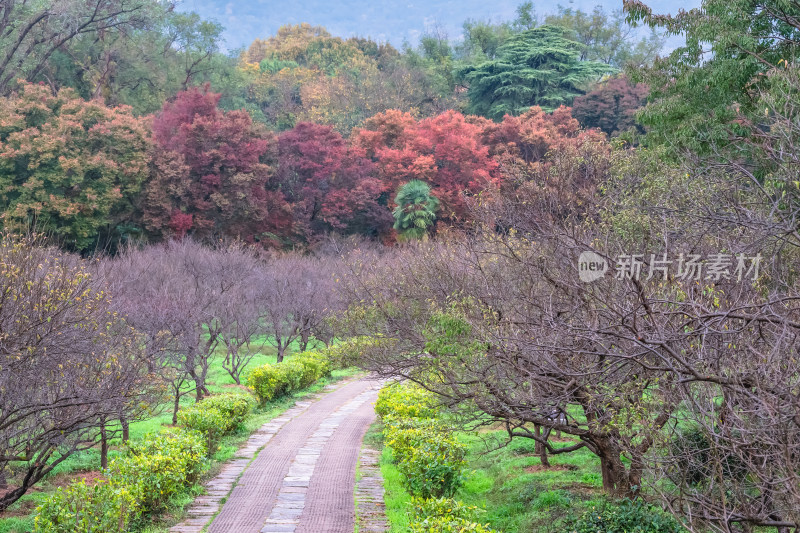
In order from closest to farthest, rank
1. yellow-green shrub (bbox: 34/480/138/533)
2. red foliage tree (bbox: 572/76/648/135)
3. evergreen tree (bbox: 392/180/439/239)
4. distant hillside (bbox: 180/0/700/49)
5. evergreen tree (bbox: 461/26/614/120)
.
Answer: yellow-green shrub (bbox: 34/480/138/533)
evergreen tree (bbox: 392/180/439/239)
red foliage tree (bbox: 572/76/648/135)
evergreen tree (bbox: 461/26/614/120)
distant hillside (bbox: 180/0/700/49)

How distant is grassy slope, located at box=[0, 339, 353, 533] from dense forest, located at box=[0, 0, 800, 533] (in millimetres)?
219

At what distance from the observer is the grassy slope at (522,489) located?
8253 mm

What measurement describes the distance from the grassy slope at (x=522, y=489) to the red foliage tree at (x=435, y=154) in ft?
58.7

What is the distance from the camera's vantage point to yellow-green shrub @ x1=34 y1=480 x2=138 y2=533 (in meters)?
6.75

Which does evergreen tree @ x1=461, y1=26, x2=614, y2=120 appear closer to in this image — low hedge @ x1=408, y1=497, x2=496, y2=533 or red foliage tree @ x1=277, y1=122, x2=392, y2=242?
red foliage tree @ x1=277, y1=122, x2=392, y2=242

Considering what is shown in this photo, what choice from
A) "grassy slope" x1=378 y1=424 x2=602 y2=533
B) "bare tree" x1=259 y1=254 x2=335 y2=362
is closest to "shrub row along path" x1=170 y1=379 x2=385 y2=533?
"grassy slope" x1=378 y1=424 x2=602 y2=533

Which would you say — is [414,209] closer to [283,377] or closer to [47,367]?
[283,377]

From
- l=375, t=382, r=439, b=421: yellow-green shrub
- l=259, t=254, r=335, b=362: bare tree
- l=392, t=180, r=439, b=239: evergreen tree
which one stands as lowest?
l=375, t=382, r=439, b=421: yellow-green shrub

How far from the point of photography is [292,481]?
10.0 m

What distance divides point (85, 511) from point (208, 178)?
2343cm

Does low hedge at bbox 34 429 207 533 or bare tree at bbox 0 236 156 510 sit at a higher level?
bare tree at bbox 0 236 156 510

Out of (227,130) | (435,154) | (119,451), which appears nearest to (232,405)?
(119,451)

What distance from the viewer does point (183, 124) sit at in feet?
94.5

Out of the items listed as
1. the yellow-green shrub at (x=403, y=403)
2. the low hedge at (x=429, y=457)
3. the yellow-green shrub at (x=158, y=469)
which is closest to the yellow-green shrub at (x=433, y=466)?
the low hedge at (x=429, y=457)
